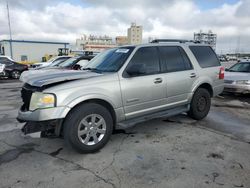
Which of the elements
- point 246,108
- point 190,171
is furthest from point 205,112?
point 190,171

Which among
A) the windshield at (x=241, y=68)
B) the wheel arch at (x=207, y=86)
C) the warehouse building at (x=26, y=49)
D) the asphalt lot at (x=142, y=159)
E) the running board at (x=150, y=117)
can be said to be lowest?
the asphalt lot at (x=142, y=159)

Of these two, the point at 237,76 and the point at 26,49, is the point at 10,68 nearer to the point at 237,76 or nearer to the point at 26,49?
the point at 237,76

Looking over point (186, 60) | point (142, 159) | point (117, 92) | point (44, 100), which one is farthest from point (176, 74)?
point (44, 100)

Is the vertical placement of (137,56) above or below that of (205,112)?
above

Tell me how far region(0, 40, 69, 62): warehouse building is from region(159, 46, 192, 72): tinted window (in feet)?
126

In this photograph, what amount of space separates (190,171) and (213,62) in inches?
139

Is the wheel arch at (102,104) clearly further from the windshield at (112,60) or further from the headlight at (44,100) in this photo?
the windshield at (112,60)

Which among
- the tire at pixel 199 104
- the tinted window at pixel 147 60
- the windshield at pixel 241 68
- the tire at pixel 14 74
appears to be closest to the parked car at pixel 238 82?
the windshield at pixel 241 68

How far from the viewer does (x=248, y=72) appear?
9484 mm

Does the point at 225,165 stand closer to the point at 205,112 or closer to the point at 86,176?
the point at 86,176

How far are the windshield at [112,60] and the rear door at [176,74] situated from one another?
2.74ft

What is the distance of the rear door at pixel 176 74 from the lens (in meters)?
4.91

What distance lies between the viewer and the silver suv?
3.66 metres

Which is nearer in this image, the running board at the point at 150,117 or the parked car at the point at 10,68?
the running board at the point at 150,117
